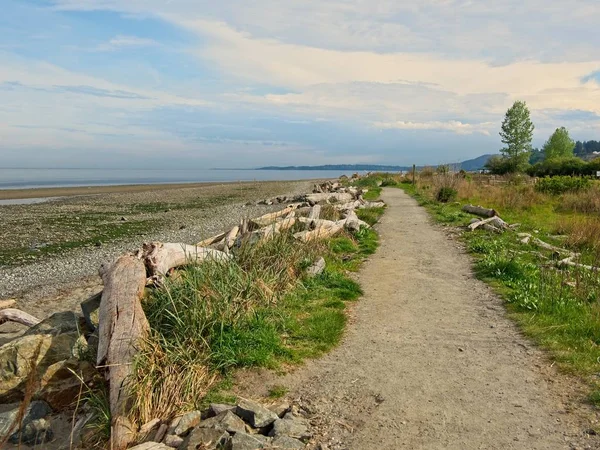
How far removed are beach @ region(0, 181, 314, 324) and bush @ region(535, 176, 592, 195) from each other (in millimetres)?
16031

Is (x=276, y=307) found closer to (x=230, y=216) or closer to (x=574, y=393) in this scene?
(x=574, y=393)

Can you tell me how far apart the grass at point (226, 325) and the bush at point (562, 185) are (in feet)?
70.3

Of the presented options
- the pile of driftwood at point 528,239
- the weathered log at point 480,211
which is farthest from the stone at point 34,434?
the weathered log at point 480,211

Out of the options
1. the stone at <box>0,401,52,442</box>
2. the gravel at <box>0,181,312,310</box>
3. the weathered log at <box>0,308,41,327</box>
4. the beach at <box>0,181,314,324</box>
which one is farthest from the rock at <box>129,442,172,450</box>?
the gravel at <box>0,181,312,310</box>

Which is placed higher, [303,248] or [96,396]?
[303,248]

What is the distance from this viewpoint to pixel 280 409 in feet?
15.8

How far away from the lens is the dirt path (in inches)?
169

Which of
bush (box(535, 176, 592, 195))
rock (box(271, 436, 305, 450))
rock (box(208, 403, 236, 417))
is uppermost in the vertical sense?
bush (box(535, 176, 592, 195))

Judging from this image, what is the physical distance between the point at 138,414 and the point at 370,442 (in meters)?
2.16

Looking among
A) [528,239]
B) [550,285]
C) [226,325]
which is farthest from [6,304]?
[528,239]

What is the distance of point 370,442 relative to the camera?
4254mm

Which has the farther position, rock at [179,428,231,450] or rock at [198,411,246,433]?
rock at [198,411,246,433]

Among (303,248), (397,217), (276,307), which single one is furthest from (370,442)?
(397,217)

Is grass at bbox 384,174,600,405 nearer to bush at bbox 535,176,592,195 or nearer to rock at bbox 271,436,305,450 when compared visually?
rock at bbox 271,436,305,450
